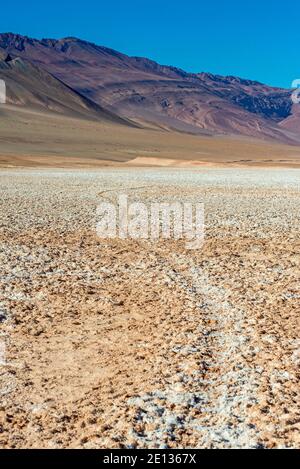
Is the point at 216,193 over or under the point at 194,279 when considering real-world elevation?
over

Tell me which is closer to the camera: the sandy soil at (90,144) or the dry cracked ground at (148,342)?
the dry cracked ground at (148,342)

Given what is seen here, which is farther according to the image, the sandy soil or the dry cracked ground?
the sandy soil

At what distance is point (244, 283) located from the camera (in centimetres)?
827

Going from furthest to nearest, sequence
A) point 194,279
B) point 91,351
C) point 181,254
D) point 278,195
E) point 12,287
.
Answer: point 278,195 < point 181,254 < point 194,279 < point 12,287 < point 91,351

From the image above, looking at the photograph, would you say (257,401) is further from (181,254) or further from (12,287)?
(181,254)

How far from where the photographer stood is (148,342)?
6.02 m

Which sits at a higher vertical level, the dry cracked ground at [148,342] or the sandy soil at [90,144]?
the sandy soil at [90,144]

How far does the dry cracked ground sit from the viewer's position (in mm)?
4230

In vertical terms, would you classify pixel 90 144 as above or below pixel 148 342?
above

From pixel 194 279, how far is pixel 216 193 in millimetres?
14202

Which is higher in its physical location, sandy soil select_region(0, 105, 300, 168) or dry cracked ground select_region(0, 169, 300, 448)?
sandy soil select_region(0, 105, 300, 168)

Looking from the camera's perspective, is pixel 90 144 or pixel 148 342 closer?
pixel 148 342

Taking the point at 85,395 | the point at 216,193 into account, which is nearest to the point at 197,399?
the point at 85,395

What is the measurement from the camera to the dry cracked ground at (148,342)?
4.23m
